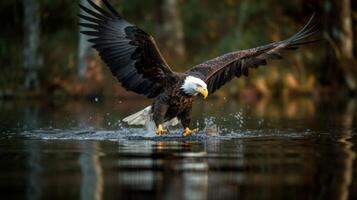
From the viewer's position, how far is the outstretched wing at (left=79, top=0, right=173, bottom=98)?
11227 mm

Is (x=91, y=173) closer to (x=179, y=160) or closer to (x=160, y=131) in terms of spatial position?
(x=179, y=160)

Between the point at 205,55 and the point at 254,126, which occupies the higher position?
the point at 205,55

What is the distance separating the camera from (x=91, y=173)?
7.20 meters

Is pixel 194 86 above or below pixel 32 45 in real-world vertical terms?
below

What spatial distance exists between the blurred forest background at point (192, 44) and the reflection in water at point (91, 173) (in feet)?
42.3

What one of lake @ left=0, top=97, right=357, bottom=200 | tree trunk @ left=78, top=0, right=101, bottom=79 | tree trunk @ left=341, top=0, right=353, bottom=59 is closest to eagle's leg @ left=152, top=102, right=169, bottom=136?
lake @ left=0, top=97, right=357, bottom=200

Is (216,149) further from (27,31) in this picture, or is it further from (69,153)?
(27,31)

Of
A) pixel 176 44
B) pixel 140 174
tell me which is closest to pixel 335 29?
pixel 176 44

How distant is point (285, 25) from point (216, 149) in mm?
18647

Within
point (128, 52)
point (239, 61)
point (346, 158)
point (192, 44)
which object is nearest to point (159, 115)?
point (128, 52)

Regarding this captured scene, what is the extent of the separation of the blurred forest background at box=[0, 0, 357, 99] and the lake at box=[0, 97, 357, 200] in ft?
27.7

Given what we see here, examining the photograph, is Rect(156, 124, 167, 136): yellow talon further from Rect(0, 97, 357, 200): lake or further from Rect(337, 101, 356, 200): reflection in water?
Rect(337, 101, 356, 200): reflection in water

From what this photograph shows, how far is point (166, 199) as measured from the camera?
19.5ft

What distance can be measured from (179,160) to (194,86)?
3.11m
